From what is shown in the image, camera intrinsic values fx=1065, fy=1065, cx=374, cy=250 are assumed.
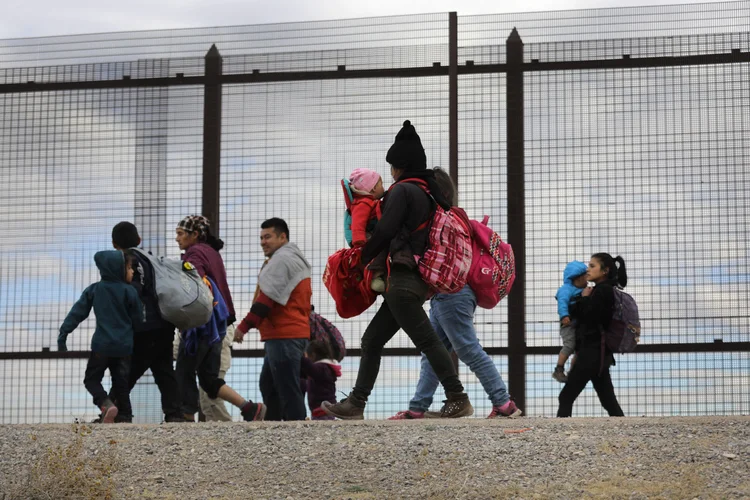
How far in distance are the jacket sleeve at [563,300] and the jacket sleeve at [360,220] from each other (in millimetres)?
3108

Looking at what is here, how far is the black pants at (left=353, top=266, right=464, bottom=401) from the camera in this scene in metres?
6.40

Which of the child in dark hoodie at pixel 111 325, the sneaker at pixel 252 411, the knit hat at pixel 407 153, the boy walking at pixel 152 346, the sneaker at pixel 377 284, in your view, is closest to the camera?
the sneaker at pixel 377 284

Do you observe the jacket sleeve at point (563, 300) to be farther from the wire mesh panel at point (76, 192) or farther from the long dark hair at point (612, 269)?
the wire mesh panel at point (76, 192)

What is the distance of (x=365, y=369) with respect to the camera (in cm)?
666

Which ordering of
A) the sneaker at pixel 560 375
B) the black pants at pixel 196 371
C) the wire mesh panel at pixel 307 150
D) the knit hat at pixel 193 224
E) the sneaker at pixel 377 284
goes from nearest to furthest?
the sneaker at pixel 377 284
the black pants at pixel 196 371
the knit hat at pixel 193 224
the sneaker at pixel 560 375
the wire mesh panel at pixel 307 150

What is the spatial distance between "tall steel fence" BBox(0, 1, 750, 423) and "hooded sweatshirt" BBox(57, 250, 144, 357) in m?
1.95

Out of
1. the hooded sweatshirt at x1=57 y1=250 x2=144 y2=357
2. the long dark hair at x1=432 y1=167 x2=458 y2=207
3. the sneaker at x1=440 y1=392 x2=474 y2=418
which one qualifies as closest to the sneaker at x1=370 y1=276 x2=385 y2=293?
the sneaker at x1=440 y1=392 x2=474 y2=418

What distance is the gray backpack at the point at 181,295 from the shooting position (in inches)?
310

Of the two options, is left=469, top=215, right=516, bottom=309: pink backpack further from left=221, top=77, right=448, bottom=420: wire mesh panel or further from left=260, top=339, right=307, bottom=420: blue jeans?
left=221, top=77, right=448, bottom=420: wire mesh panel

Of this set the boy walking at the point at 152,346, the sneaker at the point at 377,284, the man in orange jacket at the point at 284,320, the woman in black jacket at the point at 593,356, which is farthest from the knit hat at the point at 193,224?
the woman in black jacket at the point at 593,356

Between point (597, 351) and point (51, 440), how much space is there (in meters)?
4.29

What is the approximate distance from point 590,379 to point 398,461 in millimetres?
3435

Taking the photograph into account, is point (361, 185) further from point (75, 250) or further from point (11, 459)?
point (75, 250)

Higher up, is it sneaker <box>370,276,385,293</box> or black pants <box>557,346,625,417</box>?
sneaker <box>370,276,385,293</box>
